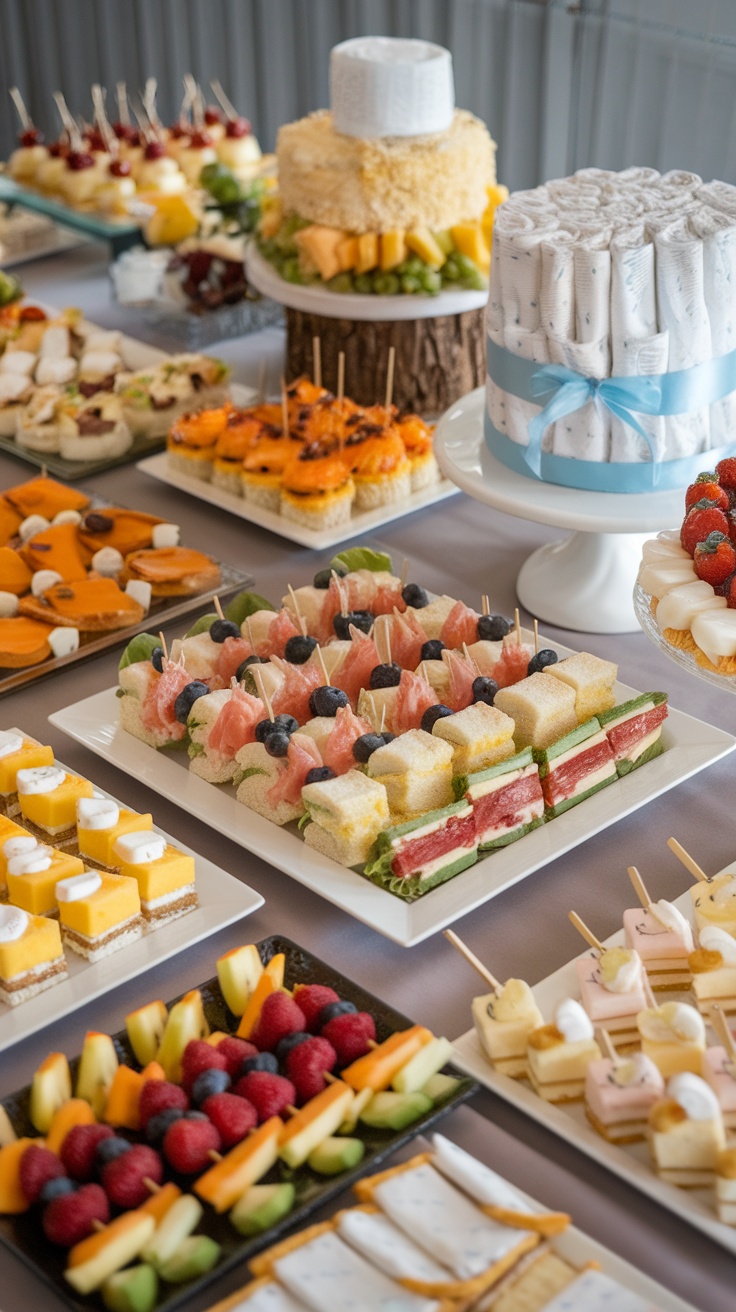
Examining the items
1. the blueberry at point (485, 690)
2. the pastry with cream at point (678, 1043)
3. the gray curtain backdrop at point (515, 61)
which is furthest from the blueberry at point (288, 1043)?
the gray curtain backdrop at point (515, 61)

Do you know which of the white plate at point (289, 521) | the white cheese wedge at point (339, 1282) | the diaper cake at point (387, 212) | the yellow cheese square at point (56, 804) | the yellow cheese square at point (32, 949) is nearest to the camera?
the white cheese wedge at point (339, 1282)

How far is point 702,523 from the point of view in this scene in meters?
2.10

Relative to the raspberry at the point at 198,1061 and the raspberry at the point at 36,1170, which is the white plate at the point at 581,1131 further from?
the raspberry at the point at 36,1170

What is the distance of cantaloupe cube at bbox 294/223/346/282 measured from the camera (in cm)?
315

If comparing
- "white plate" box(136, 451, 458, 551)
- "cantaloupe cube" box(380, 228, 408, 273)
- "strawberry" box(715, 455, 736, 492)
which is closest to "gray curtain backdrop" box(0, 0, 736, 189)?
"cantaloupe cube" box(380, 228, 408, 273)

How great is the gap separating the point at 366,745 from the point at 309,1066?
0.57m

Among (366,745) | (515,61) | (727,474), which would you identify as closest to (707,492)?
(727,474)

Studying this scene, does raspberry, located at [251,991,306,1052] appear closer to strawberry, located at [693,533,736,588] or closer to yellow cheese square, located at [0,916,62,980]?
yellow cheese square, located at [0,916,62,980]

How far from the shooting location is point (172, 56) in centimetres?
614

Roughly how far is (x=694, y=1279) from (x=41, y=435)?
2429mm

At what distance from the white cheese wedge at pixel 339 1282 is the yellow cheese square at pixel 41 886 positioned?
638mm

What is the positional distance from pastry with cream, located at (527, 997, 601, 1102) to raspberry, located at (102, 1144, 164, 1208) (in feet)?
1.42

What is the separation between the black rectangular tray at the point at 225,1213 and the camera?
4.67 ft

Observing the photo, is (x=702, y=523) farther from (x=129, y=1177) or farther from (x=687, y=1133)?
(x=129, y=1177)
